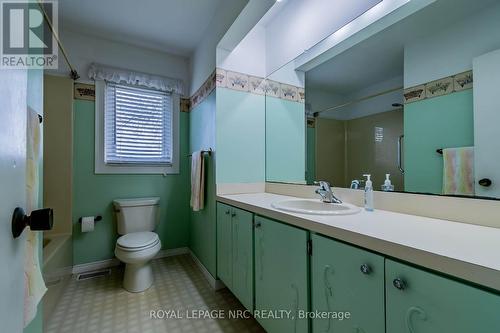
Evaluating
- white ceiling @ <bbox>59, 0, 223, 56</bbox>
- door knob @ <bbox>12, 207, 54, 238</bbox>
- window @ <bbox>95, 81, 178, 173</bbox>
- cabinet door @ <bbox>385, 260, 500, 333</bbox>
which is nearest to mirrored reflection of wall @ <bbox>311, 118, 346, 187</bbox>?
cabinet door @ <bbox>385, 260, 500, 333</bbox>

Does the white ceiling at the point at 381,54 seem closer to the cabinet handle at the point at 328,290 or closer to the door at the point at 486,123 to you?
the door at the point at 486,123

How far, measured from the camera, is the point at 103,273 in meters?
2.23

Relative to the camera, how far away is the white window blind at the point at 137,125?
2371mm

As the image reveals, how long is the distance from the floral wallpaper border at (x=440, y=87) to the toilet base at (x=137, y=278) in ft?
7.53

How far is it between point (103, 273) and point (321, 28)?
288 centimetres

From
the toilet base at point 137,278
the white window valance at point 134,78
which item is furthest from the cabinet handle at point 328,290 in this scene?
the white window valance at point 134,78

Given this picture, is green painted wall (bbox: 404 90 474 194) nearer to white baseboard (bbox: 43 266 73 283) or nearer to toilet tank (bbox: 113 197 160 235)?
toilet tank (bbox: 113 197 160 235)

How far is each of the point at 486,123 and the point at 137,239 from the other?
236cm

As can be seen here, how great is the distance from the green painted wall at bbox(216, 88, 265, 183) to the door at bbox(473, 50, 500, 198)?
58.8 inches

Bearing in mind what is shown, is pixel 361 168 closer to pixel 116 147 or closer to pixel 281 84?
pixel 281 84

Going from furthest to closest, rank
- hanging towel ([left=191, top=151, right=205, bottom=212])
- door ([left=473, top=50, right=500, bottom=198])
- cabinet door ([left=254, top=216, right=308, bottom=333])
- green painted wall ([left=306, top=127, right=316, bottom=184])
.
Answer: hanging towel ([left=191, top=151, right=205, bottom=212])
green painted wall ([left=306, top=127, right=316, bottom=184])
cabinet door ([left=254, top=216, right=308, bottom=333])
door ([left=473, top=50, right=500, bottom=198])

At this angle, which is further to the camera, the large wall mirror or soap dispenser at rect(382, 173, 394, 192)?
soap dispenser at rect(382, 173, 394, 192)

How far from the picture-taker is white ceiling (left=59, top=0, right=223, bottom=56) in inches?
74.1

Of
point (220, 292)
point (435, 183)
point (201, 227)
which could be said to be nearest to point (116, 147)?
point (201, 227)
